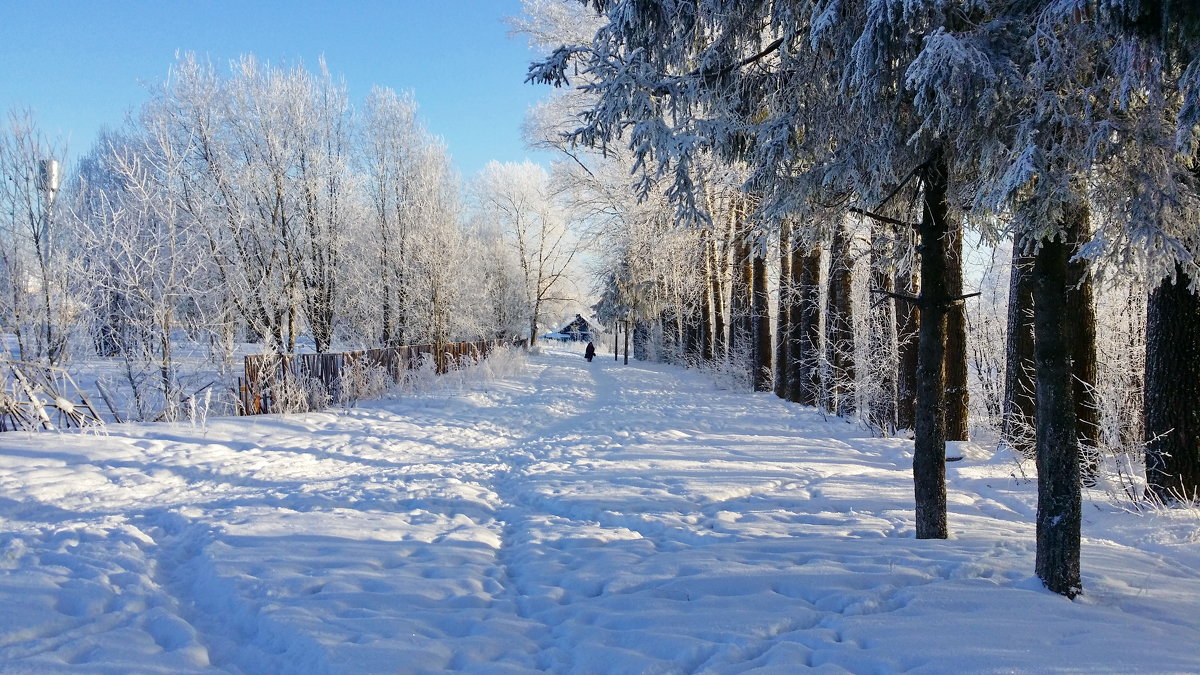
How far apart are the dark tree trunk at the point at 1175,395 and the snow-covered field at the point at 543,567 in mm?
429

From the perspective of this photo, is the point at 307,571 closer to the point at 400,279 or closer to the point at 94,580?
the point at 94,580

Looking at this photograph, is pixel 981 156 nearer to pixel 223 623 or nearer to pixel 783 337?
pixel 223 623

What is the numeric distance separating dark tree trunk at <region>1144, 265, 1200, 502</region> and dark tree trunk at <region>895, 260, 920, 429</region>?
3588 mm

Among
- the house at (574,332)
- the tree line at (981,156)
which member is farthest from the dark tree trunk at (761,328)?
the house at (574,332)

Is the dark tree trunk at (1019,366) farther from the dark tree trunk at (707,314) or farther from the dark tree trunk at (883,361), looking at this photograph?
the dark tree trunk at (707,314)

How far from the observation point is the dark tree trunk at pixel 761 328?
15541 mm

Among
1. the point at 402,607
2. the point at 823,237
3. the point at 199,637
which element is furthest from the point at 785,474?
the point at 199,637

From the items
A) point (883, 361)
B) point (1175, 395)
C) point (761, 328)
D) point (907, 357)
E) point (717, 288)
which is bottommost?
point (1175, 395)

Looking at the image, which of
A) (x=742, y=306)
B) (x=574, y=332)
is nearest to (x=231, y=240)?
(x=742, y=306)

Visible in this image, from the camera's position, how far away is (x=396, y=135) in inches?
826

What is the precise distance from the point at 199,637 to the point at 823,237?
5.08m

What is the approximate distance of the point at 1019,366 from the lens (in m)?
7.39

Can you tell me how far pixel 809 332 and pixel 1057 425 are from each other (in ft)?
32.8

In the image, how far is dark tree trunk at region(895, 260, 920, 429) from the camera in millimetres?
9297
